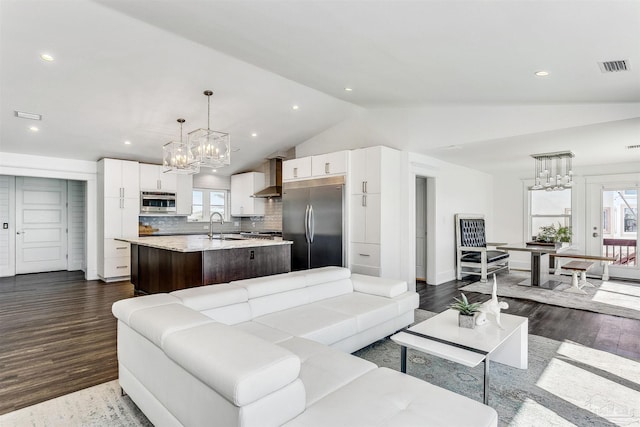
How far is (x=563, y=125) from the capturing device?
3889mm

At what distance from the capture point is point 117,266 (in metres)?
6.51

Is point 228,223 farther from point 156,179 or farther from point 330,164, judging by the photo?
point 330,164

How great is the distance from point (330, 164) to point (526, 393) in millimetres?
4235

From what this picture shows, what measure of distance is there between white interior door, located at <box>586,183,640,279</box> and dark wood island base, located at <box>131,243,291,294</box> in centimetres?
659

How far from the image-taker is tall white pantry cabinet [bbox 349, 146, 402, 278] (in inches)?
204

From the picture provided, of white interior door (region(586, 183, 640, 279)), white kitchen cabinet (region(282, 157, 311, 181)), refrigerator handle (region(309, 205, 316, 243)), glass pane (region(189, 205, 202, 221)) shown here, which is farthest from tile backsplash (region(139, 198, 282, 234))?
white interior door (region(586, 183, 640, 279))

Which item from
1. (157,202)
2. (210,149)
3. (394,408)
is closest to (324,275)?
(394,408)

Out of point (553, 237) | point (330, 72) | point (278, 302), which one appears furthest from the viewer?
point (553, 237)

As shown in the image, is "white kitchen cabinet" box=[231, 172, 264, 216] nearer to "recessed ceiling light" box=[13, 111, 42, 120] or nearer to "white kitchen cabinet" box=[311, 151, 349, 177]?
"white kitchen cabinet" box=[311, 151, 349, 177]

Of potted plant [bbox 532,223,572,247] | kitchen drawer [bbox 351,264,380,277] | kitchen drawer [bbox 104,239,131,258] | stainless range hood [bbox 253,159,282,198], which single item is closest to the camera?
kitchen drawer [bbox 351,264,380,277]

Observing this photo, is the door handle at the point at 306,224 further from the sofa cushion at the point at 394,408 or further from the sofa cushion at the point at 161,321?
the sofa cushion at the point at 394,408

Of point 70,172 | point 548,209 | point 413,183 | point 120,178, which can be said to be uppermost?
point 70,172

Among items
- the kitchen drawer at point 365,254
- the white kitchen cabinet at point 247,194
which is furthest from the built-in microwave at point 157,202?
the kitchen drawer at point 365,254

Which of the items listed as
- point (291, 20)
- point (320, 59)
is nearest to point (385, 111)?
point (320, 59)
